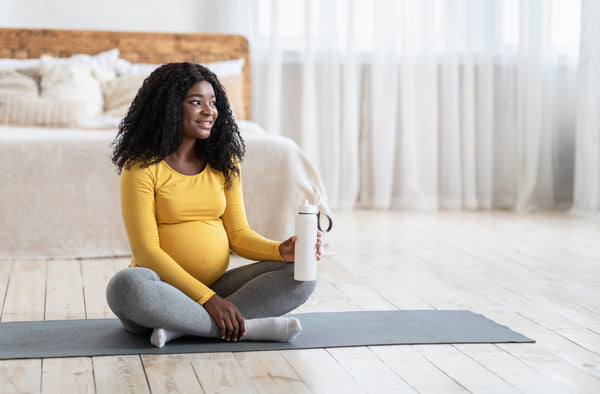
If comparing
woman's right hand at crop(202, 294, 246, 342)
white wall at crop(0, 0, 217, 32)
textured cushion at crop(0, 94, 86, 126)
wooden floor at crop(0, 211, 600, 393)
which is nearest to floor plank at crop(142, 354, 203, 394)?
wooden floor at crop(0, 211, 600, 393)

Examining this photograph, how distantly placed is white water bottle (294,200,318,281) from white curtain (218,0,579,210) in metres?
3.03

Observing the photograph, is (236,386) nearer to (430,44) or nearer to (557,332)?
(557,332)

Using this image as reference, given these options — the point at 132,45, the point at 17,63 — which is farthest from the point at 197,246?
the point at 132,45

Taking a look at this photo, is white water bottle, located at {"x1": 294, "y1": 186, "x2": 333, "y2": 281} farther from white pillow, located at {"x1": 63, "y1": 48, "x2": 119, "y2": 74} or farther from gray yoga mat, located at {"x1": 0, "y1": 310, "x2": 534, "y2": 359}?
white pillow, located at {"x1": 63, "y1": 48, "x2": 119, "y2": 74}

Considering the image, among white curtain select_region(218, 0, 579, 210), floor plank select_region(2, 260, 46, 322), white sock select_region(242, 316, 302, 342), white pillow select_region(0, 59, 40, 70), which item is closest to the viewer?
white sock select_region(242, 316, 302, 342)

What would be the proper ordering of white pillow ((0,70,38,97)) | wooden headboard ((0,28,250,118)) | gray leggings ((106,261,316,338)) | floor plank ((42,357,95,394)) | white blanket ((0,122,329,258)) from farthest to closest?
wooden headboard ((0,28,250,118)) < white pillow ((0,70,38,97)) < white blanket ((0,122,329,258)) < gray leggings ((106,261,316,338)) < floor plank ((42,357,95,394))

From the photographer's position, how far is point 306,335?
2.08 metres

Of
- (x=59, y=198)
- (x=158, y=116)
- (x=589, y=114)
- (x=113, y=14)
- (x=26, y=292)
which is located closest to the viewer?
(x=158, y=116)

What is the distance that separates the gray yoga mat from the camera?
1922 millimetres

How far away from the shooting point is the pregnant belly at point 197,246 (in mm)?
2020

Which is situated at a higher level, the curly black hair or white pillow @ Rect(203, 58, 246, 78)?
white pillow @ Rect(203, 58, 246, 78)

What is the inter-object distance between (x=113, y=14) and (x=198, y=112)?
306 cm

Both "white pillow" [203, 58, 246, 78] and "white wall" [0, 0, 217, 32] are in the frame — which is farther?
"white wall" [0, 0, 217, 32]

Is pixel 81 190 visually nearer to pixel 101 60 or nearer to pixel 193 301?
pixel 193 301
